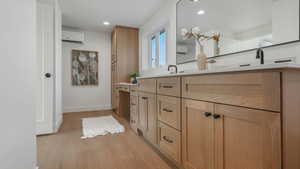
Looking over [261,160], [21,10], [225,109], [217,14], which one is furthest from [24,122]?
[217,14]

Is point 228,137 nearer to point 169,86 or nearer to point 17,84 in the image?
point 169,86

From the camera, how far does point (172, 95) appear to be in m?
1.36

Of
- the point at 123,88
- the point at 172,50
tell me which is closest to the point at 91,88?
the point at 123,88

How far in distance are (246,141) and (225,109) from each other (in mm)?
193

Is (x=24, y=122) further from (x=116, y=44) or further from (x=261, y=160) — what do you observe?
(x=116, y=44)

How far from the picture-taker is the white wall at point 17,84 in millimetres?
712

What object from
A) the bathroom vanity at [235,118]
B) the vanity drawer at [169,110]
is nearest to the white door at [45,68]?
the vanity drawer at [169,110]

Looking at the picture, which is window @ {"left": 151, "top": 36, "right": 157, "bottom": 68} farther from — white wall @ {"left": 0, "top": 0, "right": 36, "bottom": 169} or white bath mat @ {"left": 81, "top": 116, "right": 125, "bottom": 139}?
white wall @ {"left": 0, "top": 0, "right": 36, "bottom": 169}

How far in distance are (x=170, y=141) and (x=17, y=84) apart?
1.26 meters

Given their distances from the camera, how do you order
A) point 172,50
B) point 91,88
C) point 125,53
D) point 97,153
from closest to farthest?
point 97,153 → point 172,50 → point 125,53 → point 91,88

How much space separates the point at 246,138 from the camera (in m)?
0.75

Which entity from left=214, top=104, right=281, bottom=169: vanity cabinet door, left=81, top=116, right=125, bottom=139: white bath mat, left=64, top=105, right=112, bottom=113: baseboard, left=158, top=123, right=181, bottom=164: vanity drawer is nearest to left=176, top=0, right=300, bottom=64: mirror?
left=214, top=104, right=281, bottom=169: vanity cabinet door

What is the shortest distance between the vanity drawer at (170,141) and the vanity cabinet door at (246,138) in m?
0.41

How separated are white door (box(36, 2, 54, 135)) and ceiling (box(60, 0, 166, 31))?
0.57m
